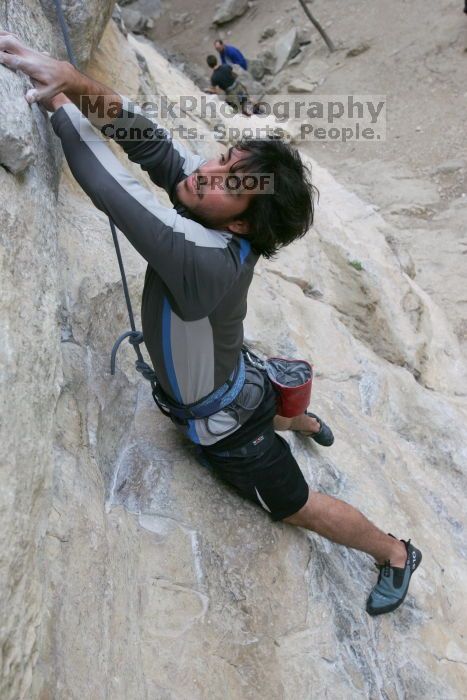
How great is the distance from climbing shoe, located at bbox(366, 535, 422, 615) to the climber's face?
1.76 meters

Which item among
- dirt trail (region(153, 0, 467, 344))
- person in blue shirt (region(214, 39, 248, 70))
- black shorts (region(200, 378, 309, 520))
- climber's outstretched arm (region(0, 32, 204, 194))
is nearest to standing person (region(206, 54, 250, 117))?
person in blue shirt (region(214, 39, 248, 70))

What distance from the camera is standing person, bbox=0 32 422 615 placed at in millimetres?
2098

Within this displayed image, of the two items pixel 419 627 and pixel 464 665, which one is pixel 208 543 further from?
pixel 464 665

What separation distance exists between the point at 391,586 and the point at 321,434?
2.77 feet

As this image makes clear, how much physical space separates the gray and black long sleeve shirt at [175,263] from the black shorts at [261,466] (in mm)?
81

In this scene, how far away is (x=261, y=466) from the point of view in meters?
2.72

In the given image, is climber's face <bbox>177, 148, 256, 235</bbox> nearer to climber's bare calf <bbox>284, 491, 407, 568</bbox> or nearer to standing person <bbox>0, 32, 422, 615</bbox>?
standing person <bbox>0, 32, 422, 615</bbox>

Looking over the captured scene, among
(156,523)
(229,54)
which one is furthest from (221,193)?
(229,54)

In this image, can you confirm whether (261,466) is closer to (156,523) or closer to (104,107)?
(156,523)

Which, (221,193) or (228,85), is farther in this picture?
(228,85)

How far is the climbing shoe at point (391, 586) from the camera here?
2.98 m

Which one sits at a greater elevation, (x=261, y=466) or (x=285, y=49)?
(x=285, y=49)

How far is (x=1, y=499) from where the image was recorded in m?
1.54

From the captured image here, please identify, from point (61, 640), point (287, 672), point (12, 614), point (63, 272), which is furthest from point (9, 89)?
point (287, 672)
